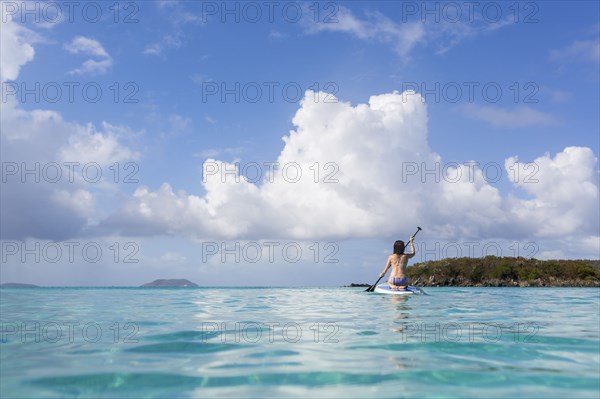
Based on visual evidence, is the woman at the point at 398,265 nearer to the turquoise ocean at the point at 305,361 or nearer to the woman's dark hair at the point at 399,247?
the woman's dark hair at the point at 399,247

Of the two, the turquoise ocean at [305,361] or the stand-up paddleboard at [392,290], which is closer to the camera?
the turquoise ocean at [305,361]

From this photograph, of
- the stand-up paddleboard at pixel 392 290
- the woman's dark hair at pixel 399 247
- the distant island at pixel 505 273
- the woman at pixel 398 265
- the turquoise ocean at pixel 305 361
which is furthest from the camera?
the distant island at pixel 505 273

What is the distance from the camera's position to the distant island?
140250 mm

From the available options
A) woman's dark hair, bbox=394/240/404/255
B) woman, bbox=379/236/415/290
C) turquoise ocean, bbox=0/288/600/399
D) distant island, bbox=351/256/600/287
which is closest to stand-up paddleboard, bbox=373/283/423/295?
woman, bbox=379/236/415/290

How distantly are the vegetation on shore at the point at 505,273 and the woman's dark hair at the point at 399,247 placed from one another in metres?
127

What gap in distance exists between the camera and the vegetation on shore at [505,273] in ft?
460

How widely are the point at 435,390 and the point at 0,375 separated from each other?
684cm

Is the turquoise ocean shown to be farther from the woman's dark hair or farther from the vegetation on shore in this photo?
the vegetation on shore

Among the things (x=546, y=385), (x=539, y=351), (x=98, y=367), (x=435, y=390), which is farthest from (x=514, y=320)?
(x=98, y=367)

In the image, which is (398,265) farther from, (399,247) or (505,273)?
(505,273)

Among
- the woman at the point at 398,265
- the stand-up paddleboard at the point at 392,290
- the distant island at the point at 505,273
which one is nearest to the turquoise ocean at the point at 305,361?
the woman at the point at 398,265

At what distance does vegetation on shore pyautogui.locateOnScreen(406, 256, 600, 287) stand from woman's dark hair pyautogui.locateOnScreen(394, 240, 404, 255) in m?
127

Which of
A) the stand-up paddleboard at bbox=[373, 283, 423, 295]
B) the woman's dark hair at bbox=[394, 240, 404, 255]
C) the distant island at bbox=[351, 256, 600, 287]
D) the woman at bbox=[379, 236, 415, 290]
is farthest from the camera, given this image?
the distant island at bbox=[351, 256, 600, 287]

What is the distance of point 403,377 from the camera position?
748cm
